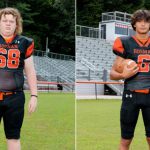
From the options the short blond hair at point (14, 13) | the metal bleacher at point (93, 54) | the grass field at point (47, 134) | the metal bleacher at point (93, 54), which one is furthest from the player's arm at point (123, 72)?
the metal bleacher at point (93, 54)

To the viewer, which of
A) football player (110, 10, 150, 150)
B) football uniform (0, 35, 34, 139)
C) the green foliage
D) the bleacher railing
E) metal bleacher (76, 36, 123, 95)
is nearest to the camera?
football uniform (0, 35, 34, 139)

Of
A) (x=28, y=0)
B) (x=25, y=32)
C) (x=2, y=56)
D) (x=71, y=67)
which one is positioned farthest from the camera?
(x=25, y=32)

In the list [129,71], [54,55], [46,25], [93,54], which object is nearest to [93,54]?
[93,54]

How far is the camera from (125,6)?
24156 mm

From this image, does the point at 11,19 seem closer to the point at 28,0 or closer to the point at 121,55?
the point at 121,55

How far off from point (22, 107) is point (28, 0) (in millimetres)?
22132

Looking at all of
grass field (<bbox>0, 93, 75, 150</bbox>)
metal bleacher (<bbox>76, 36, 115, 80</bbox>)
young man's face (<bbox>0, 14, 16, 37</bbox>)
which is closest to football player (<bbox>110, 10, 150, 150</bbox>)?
young man's face (<bbox>0, 14, 16, 37</bbox>)

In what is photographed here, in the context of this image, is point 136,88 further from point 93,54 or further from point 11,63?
point 93,54

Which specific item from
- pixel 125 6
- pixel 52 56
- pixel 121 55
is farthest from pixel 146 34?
pixel 125 6

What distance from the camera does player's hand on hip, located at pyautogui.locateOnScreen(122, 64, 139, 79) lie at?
3.54m

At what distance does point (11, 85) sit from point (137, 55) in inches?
45.4

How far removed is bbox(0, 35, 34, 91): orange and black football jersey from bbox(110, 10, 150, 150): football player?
86cm

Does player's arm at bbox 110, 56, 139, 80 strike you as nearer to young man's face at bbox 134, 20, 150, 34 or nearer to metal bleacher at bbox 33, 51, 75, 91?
young man's face at bbox 134, 20, 150, 34

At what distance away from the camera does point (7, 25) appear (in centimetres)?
361
